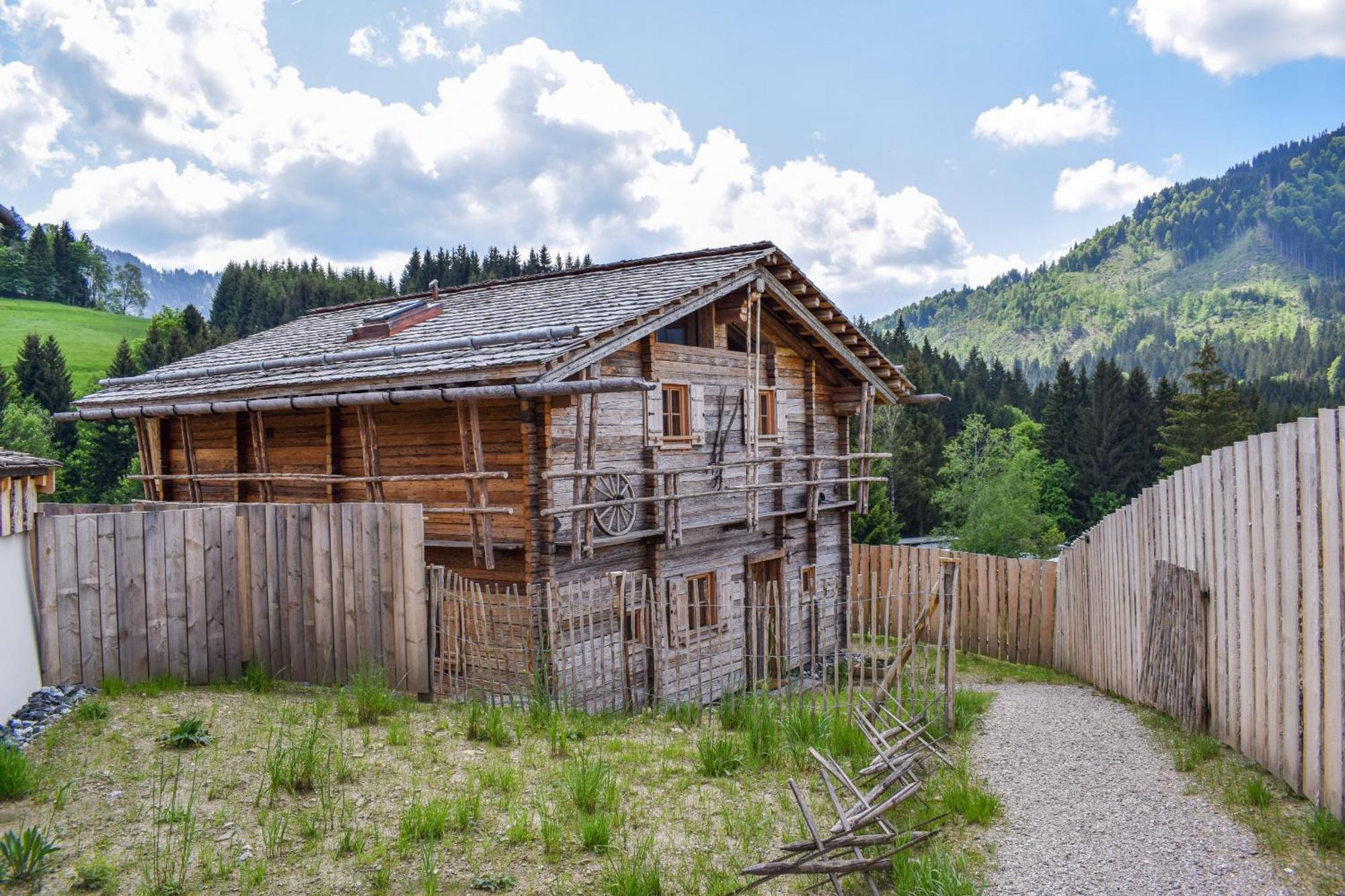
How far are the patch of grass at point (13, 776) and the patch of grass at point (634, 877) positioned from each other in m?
3.84

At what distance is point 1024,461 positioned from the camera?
48094 mm

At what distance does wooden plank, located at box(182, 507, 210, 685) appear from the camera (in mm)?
8633

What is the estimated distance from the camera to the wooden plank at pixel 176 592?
8.50m

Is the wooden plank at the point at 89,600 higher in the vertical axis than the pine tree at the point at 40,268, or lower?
lower

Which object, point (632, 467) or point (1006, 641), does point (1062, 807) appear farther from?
point (1006, 641)

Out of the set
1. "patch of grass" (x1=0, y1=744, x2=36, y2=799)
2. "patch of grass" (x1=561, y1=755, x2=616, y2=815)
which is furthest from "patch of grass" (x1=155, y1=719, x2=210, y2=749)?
"patch of grass" (x1=561, y1=755, x2=616, y2=815)

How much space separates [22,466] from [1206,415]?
5379 cm

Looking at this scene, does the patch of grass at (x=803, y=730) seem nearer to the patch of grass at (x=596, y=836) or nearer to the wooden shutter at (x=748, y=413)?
the patch of grass at (x=596, y=836)

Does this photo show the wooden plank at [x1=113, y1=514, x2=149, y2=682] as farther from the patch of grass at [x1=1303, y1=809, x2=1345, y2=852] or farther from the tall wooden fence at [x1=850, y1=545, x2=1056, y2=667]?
the tall wooden fence at [x1=850, y1=545, x2=1056, y2=667]

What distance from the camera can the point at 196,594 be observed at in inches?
342

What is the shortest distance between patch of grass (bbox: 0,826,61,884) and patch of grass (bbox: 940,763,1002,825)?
5.60m

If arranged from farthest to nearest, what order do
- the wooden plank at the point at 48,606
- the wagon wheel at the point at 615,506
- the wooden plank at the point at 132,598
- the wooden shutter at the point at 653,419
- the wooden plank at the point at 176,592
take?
1. the wooden shutter at the point at 653,419
2. the wagon wheel at the point at 615,506
3. the wooden plank at the point at 176,592
4. the wooden plank at the point at 132,598
5. the wooden plank at the point at 48,606

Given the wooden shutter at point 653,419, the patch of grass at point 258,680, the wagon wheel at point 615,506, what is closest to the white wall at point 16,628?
the patch of grass at point 258,680

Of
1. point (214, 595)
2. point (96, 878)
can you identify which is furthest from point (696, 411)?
point (96, 878)
